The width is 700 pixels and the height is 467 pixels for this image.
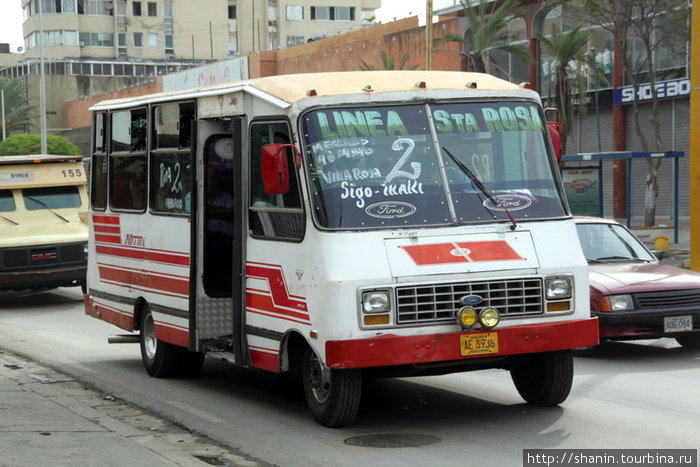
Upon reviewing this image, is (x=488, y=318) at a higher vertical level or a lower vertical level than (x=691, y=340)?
higher

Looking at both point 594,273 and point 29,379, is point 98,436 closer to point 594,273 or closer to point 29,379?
point 29,379

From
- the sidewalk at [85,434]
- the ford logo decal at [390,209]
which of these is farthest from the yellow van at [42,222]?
the ford logo decal at [390,209]

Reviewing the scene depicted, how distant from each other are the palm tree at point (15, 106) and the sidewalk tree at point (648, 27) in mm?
59722

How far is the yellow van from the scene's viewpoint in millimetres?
19969

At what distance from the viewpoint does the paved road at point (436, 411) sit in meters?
8.34

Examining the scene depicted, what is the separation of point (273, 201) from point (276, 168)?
73cm

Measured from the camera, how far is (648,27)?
35.1 meters

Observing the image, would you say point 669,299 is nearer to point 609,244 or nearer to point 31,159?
point 609,244

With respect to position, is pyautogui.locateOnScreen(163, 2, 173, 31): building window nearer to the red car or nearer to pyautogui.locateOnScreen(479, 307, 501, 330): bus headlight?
the red car

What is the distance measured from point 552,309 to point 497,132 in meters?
1.46

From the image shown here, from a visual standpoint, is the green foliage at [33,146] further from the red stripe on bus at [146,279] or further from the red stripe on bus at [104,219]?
the red stripe on bus at [146,279]

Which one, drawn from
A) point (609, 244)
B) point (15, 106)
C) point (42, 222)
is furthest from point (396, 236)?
point (15, 106)

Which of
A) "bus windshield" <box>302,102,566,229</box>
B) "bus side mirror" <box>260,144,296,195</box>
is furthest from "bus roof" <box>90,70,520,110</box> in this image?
"bus side mirror" <box>260,144,296,195</box>

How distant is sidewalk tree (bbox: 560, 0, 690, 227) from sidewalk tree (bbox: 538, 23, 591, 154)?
78cm
